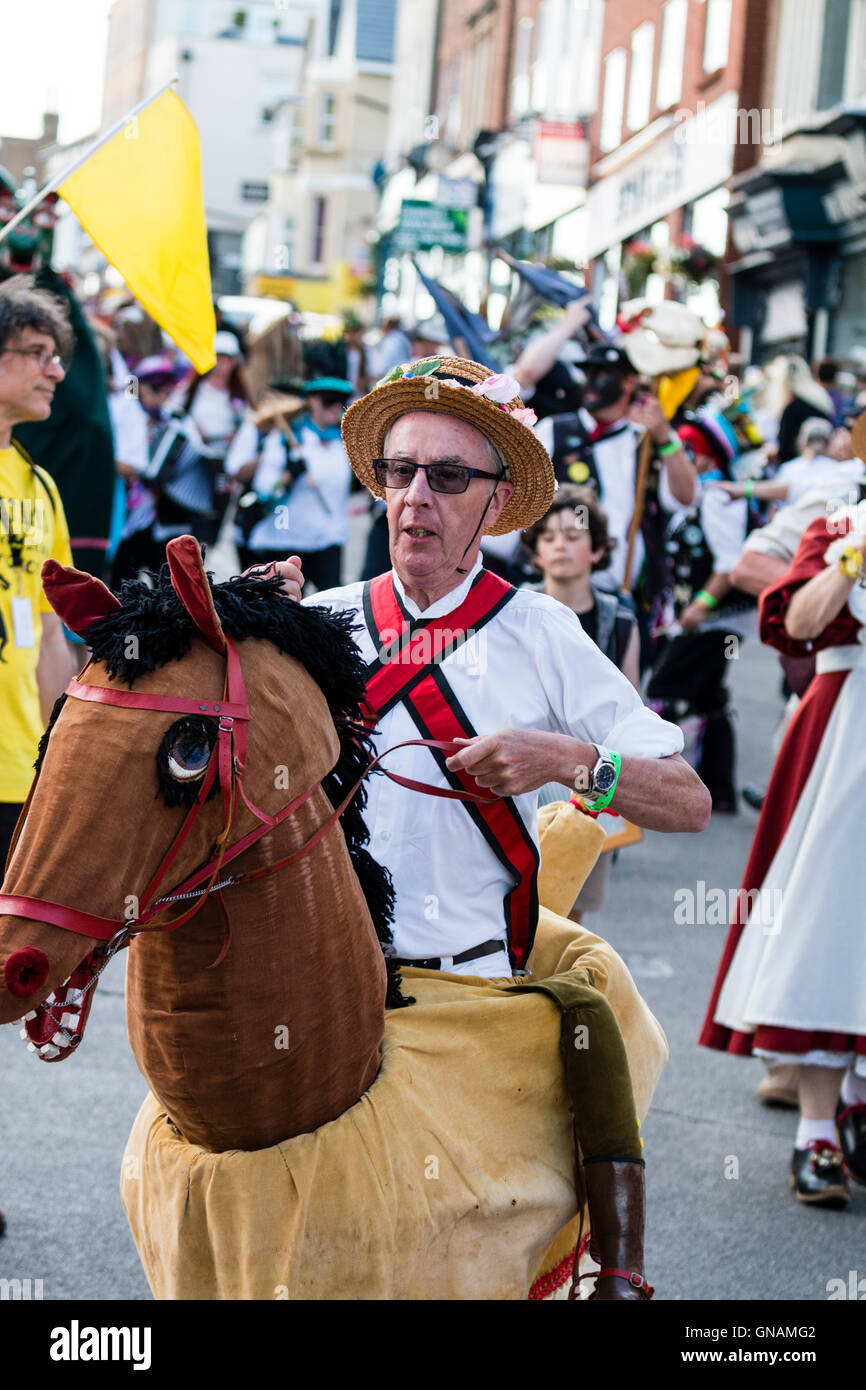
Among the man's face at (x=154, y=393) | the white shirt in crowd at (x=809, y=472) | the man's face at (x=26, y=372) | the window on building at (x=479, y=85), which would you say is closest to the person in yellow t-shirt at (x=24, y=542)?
the man's face at (x=26, y=372)

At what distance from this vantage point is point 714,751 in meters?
10.3

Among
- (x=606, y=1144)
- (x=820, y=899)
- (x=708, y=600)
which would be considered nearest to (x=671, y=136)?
(x=708, y=600)

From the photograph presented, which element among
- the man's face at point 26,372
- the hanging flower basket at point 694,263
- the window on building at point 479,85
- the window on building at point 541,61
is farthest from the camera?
the window on building at point 479,85

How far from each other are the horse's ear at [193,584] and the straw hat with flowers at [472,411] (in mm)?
905

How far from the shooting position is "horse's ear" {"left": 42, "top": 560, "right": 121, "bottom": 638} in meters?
2.36

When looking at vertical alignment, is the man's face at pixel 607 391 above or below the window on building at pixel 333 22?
below

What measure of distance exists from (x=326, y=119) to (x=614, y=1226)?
Answer: 78895 millimetres

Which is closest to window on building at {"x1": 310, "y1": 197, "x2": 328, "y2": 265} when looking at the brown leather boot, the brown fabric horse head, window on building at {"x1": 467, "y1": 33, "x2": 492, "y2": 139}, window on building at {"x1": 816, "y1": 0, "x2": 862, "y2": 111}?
window on building at {"x1": 467, "y1": 33, "x2": 492, "y2": 139}

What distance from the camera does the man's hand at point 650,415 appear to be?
27.6ft

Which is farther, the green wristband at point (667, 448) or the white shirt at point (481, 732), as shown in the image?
the green wristband at point (667, 448)

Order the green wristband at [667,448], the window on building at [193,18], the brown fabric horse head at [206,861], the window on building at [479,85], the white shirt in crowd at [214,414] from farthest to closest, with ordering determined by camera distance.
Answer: the window on building at [193,18], the window on building at [479,85], the white shirt in crowd at [214,414], the green wristband at [667,448], the brown fabric horse head at [206,861]

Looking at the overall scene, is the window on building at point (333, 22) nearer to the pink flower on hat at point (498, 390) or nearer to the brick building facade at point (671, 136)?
the brick building facade at point (671, 136)

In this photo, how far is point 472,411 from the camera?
3072 millimetres
